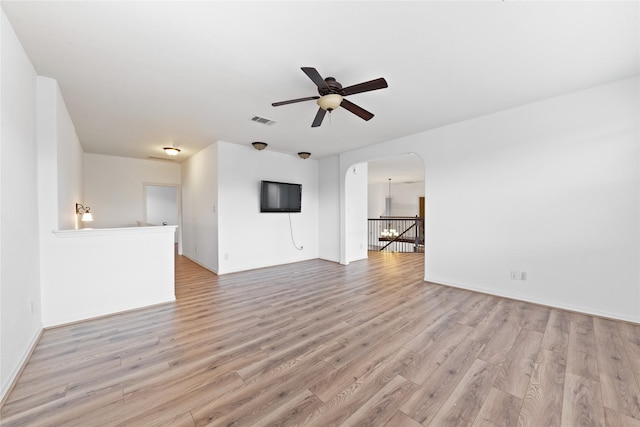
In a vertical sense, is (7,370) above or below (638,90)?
below

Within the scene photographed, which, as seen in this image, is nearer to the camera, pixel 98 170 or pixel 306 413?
pixel 306 413

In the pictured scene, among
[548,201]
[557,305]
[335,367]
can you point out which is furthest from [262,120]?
[557,305]

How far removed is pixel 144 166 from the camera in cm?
650

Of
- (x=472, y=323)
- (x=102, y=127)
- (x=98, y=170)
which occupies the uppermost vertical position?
(x=102, y=127)

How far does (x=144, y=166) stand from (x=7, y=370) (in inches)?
231

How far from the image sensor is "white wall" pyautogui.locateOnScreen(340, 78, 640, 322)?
271cm

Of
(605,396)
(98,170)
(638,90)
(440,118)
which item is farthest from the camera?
(98,170)

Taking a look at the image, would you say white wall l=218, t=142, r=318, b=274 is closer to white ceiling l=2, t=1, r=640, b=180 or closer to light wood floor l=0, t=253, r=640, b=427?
white ceiling l=2, t=1, r=640, b=180

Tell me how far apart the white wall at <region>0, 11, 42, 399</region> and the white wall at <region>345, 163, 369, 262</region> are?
192 inches

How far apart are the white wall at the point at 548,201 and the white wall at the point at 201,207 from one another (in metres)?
4.15

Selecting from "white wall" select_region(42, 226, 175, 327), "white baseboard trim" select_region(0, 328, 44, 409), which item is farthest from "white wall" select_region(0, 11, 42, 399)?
"white wall" select_region(42, 226, 175, 327)

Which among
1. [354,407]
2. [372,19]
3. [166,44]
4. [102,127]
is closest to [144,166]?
[102,127]

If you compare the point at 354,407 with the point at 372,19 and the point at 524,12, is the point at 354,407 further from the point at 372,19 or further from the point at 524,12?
the point at 524,12

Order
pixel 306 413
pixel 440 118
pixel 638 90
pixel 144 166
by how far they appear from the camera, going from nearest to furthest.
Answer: pixel 306 413
pixel 638 90
pixel 440 118
pixel 144 166
